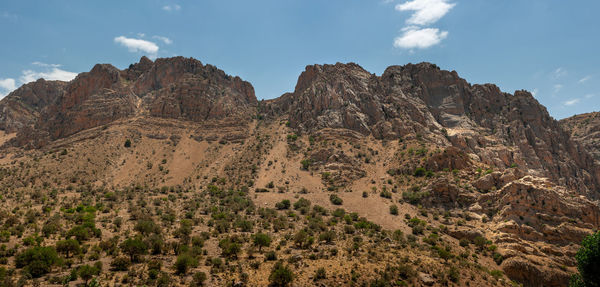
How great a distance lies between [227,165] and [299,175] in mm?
16915

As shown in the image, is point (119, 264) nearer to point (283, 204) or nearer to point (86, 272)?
point (86, 272)

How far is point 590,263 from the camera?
22078mm

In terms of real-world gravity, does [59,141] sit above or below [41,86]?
below

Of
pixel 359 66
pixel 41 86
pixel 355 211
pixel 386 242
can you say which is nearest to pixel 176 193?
pixel 355 211

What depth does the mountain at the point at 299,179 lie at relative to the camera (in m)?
26.6

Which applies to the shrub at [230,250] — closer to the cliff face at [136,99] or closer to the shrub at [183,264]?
the shrub at [183,264]

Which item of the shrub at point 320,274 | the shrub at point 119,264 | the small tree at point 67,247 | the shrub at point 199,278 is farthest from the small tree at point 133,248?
the shrub at point 320,274

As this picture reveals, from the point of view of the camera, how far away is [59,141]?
2766 inches

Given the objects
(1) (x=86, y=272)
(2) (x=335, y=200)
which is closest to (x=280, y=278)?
(1) (x=86, y=272)

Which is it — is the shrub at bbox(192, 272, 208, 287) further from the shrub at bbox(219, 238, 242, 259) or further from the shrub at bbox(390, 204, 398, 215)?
the shrub at bbox(390, 204, 398, 215)

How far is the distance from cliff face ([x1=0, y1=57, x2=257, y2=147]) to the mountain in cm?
50

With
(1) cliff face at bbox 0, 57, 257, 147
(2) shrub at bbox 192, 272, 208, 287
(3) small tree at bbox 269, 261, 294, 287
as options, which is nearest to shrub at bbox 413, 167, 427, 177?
(3) small tree at bbox 269, 261, 294, 287

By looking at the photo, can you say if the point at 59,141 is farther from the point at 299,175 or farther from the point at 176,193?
the point at 299,175

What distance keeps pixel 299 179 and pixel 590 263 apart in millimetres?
41637
